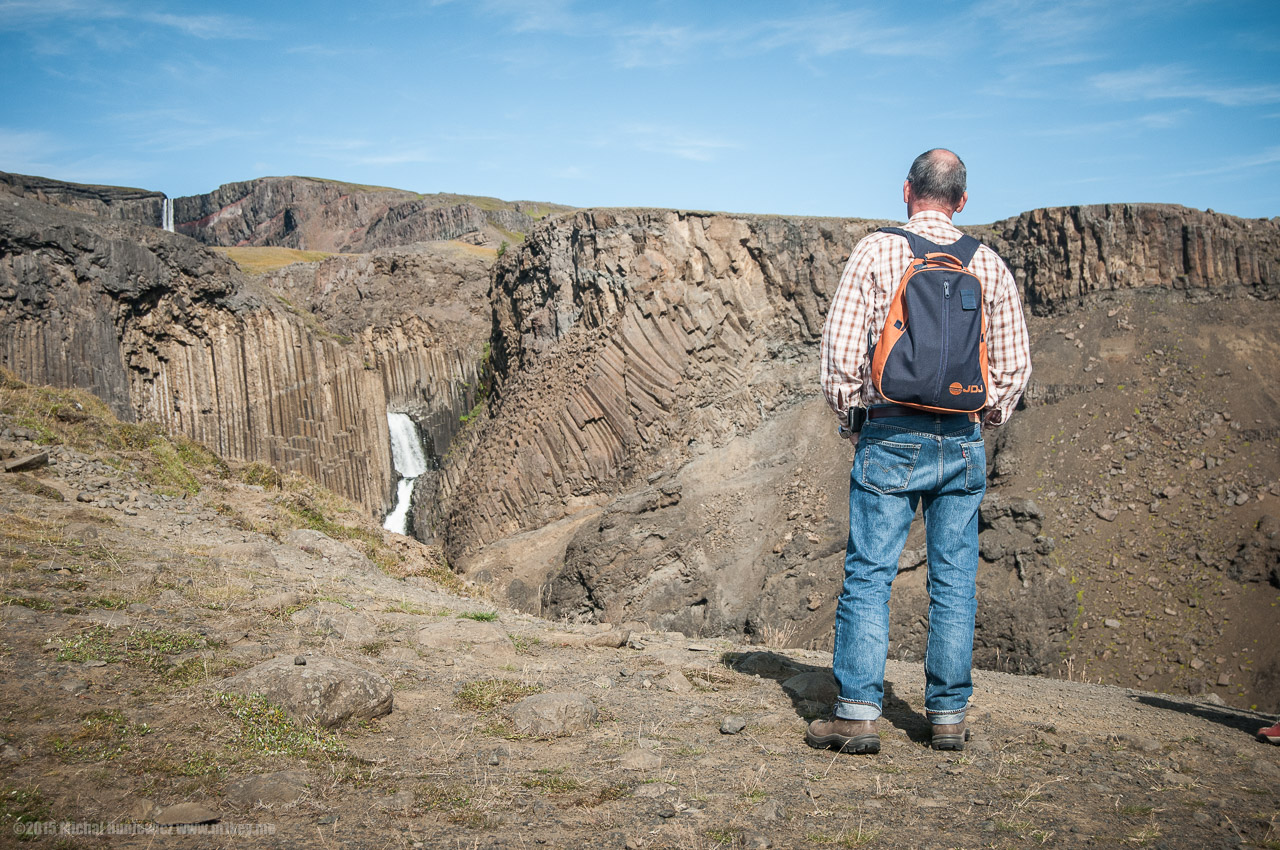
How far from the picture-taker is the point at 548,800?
298 centimetres

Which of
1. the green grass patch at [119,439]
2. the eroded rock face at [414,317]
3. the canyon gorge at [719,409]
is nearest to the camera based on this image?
the green grass patch at [119,439]

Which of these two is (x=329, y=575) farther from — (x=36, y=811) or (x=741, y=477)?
(x=741, y=477)

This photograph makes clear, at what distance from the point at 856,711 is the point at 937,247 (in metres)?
2.10

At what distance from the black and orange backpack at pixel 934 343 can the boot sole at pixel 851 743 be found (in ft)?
4.73

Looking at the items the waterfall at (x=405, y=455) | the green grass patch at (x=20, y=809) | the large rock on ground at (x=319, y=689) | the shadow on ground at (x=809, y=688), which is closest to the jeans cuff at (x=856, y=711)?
the shadow on ground at (x=809, y=688)

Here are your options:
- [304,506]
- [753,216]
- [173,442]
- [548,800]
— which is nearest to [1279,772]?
[548,800]

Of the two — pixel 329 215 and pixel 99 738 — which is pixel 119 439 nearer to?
pixel 99 738

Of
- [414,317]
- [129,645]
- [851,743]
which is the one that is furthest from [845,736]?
[414,317]

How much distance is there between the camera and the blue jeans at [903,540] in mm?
3764

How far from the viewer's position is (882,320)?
3.86 m

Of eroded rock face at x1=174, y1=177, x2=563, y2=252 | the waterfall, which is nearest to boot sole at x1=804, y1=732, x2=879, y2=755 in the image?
the waterfall

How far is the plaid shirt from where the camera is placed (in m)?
3.85

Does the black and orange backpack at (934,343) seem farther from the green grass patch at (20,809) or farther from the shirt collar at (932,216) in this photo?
the green grass patch at (20,809)

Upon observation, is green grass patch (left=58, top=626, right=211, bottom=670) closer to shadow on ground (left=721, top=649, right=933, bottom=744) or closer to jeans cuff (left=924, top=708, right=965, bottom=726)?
shadow on ground (left=721, top=649, right=933, bottom=744)
